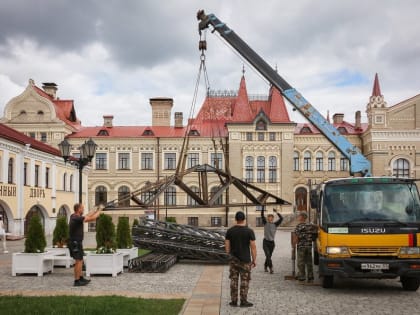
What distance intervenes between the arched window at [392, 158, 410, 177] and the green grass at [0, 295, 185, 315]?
4563cm

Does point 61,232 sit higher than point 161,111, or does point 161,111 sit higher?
point 161,111

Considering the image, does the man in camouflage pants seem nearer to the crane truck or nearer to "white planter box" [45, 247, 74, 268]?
the crane truck

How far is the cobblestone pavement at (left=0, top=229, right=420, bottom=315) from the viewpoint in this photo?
374 inches

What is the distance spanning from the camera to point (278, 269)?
16.0 meters

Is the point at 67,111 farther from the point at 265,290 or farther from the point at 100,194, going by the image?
the point at 265,290

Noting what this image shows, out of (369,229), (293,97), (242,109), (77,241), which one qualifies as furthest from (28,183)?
(369,229)

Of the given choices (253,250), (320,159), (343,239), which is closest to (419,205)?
(343,239)

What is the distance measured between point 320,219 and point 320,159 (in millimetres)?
43547

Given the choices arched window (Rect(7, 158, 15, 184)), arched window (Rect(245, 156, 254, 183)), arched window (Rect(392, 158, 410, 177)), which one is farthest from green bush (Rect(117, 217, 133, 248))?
arched window (Rect(392, 158, 410, 177))

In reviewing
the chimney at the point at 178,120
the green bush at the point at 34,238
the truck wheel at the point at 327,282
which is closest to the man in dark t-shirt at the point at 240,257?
the truck wheel at the point at 327,282

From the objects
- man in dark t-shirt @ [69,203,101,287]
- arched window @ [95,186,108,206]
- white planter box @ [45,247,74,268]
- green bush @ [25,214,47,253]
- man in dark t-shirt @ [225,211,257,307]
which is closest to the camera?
man in dark t-shirt @ [225,211,257,307]

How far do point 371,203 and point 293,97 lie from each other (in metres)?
8.31

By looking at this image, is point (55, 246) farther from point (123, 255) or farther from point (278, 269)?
point (278, 269)

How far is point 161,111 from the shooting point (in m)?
57.3
